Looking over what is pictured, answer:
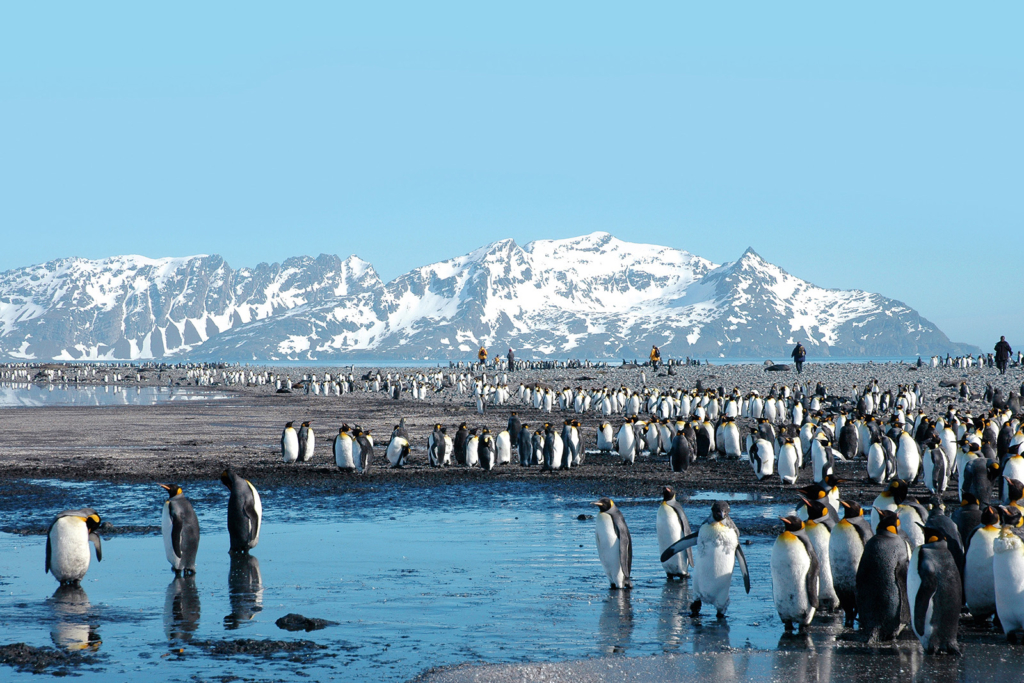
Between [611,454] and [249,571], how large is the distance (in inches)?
493

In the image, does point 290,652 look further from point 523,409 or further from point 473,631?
point 523,409

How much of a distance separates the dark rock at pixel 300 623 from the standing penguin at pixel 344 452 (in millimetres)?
10132

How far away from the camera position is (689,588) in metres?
8.88

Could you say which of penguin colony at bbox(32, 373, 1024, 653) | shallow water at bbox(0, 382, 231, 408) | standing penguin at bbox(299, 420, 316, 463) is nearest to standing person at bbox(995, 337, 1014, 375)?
penguin colony at bbox(32, 373, 1024, 653)

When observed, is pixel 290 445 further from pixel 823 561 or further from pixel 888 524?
pixel 888 524

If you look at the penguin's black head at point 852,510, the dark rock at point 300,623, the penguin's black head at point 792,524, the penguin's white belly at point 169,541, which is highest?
the penguin's black head at point 852,510

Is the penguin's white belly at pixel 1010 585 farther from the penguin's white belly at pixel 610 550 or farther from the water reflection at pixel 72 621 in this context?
the water reflection at pixel 72 621

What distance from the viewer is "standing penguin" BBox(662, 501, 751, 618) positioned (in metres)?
7.80

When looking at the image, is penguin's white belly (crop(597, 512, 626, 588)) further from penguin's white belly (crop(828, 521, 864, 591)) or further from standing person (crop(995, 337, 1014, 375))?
standing person (crop(995, 337, 1014, 375))

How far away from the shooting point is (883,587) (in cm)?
708

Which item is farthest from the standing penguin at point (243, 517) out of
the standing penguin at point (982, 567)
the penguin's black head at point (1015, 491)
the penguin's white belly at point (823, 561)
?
the penguin's black head at point (1015, 491)

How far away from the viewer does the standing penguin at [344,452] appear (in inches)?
698

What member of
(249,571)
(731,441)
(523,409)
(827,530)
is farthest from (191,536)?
(523,409)

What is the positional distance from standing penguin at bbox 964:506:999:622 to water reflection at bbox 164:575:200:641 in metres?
6.01
